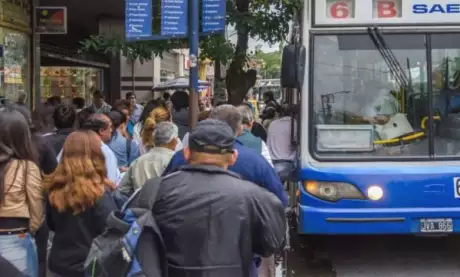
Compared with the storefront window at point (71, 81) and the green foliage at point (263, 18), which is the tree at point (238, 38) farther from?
the storefront window at point (71, 81)

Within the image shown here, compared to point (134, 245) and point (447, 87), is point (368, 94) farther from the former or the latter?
point (134, 245)

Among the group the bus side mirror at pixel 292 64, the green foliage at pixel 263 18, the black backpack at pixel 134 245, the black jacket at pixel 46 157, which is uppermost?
the green foliage at pixel 263 18

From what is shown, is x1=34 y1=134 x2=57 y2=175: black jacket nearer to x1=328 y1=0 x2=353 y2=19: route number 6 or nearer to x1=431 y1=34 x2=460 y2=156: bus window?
x1=328 y1=0 x2=353 y2=19: route number 6

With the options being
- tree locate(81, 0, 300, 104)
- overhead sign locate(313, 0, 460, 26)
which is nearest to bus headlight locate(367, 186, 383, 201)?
overhead sign locate(313, 0, 460, 26)

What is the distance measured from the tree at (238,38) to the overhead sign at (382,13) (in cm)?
92

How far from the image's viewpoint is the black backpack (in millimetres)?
2748

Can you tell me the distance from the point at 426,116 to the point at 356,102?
0.73 metres

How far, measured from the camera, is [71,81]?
25766 mm

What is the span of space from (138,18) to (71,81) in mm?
19800

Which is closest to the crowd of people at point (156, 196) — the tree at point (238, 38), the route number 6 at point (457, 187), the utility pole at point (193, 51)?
the utility pole at point (193, 51)

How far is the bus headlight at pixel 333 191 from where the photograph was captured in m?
6.54

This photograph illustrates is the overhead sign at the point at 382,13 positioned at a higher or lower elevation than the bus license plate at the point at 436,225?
higher

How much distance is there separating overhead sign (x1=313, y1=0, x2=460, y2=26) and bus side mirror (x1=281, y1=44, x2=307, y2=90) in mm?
472

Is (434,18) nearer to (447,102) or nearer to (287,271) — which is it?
(447,102)
